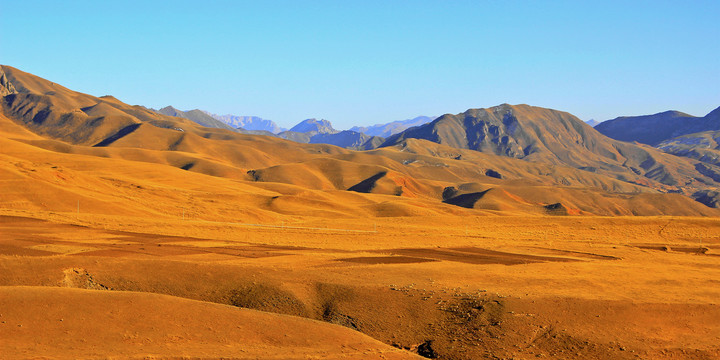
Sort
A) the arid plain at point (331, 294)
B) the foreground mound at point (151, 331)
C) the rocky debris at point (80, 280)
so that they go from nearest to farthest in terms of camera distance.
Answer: the foreground mound at point (151, 331), the arid plain at point (331, 294), the rocky debris at point (80, 280)

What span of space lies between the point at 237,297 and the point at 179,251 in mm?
13575

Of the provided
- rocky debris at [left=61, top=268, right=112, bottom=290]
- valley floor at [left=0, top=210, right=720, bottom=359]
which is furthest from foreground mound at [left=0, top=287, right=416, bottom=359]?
rocky debris at [left=61, top=268, right=112, bottom=290]

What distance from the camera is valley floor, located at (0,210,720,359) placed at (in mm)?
21438

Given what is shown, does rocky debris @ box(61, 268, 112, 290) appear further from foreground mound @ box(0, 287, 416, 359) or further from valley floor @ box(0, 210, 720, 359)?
foreground mound @ box(0, 287, 416, 359)

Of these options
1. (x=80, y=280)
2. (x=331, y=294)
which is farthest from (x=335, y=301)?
(x=80, y=280)

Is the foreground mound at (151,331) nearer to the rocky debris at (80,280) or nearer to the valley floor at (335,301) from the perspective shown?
the valley floor at (335,301)

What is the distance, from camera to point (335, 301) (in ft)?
92.1

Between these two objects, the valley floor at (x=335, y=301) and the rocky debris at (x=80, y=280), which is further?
the rocky debris at (x=80, y=280)

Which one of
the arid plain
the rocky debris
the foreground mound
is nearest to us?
the foreground mound

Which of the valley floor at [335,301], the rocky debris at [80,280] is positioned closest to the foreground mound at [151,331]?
the valley floor at [335,301]

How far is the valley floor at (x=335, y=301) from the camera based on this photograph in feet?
70.3

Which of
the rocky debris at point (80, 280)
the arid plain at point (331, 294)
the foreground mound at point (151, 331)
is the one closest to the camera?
the foreground mound at point (151, 331)

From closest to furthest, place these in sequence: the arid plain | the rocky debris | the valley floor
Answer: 1. the valley floor
2. the arid plain
3. the rocky debris

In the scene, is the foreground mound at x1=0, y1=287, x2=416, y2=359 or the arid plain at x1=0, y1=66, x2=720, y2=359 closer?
the foreground mound at x1=0, y1=287, x2=416, y2=359
